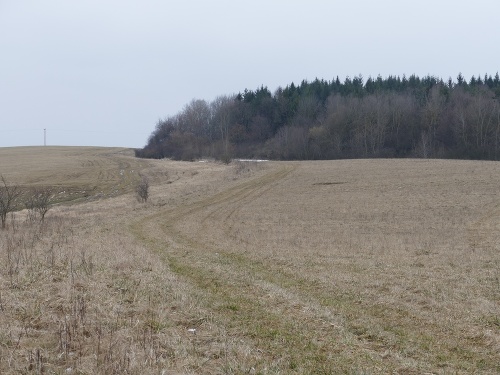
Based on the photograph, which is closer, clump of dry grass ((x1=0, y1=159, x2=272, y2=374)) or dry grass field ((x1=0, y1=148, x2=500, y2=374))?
clump of dry grass ((x1=0, y1=159, x2=272, y2=374))

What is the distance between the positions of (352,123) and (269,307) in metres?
95.4

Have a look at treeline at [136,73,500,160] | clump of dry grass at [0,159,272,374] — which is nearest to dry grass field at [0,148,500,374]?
clump of dry grass at [0,159,272,374]

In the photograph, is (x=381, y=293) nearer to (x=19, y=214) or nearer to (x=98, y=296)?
(x=98, y=296)

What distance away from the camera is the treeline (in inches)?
3681

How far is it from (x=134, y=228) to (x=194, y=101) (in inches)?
4763

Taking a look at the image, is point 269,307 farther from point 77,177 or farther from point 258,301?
point 77,177

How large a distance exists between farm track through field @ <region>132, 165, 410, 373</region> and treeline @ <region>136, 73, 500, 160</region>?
225 feet

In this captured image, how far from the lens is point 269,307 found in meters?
9.87

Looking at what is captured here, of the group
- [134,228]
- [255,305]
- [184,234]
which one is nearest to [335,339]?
[255,305]

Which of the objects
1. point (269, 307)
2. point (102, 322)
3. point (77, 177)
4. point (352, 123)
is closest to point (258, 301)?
point (269, 307)

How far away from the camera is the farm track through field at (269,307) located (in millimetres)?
7125

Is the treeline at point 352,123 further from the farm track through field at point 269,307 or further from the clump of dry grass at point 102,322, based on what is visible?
the clump of dry grass at point 102,322

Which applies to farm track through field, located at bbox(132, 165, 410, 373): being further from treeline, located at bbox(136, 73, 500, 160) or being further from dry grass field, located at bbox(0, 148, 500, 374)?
treeline, located at bbox(136, 73, 500, 160)

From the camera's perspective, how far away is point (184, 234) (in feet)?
82.0
